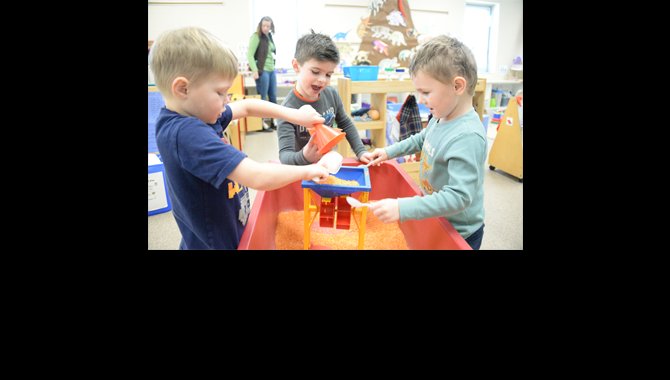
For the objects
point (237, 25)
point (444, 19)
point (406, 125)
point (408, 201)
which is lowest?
point (408, 201)

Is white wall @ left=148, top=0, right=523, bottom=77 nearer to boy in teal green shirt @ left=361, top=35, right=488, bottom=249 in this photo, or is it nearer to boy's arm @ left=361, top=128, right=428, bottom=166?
boy's arm @ left=361, top=128, right=428, bottom=166

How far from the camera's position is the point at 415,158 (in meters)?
2.47

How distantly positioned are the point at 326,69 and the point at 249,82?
145 inches

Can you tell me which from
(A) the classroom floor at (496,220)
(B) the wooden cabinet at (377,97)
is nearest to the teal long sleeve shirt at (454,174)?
(A) the classroom floor at (496,220)

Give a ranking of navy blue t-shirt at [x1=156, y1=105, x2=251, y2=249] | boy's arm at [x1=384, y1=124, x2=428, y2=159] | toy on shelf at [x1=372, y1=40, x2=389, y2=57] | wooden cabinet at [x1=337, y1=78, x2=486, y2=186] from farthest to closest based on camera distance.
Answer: toy on shelf at [x1=372, y1=40, x2=389, y2=57], wooden cabinet at [x1=337, y1=78, x2=486, y2=186], boy's arm at [x1=384, y1=124, x2=428, y2=159], navy blue t-shirt at [x1=156, y1=105, x2=251, y2=249]

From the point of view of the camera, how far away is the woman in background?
3426mm

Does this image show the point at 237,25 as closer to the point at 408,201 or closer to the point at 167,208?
the point at 167,208

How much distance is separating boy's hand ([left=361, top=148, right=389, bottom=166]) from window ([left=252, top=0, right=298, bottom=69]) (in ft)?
10.0

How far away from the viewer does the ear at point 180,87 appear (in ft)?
1.89

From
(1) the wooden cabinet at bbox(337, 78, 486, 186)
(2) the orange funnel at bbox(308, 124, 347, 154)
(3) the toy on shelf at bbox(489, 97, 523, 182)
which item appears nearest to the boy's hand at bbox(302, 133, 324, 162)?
(2) the orange funnel at bbox(308, 124, 347, 154)

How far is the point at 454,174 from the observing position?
741 mm

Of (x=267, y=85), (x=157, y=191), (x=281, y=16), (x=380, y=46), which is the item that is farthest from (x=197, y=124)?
(x=380, y=46)

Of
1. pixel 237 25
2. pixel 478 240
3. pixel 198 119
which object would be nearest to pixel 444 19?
pixel 237 25

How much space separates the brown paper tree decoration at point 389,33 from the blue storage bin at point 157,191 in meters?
3.31
